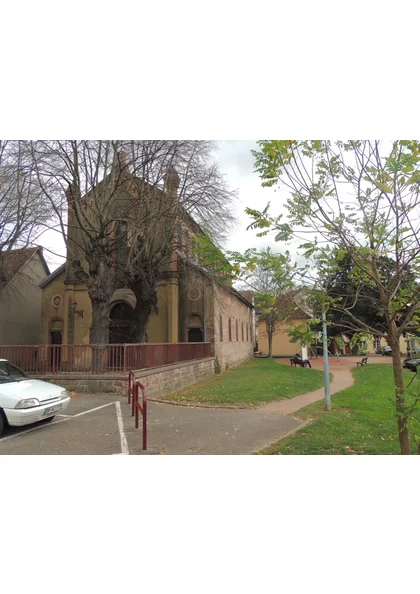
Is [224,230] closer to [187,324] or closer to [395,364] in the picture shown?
[187,324]

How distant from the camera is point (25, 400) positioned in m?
6.28

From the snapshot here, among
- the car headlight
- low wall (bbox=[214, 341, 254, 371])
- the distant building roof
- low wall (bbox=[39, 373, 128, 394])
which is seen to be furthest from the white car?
the distant building roof

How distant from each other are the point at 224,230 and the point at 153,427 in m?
8.77

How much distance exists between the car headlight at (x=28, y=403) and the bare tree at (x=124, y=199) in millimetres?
6267

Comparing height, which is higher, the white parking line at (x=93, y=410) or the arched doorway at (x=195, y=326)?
the arched doorway at (x=195, y=326)

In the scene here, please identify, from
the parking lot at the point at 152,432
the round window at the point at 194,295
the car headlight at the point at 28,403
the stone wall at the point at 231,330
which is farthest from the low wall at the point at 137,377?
the round window at the point at 194,295

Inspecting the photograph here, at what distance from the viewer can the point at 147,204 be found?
13086 millimetres

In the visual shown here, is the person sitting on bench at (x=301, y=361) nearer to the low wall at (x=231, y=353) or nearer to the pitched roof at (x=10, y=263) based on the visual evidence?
the low wall at (x=231, y=353)

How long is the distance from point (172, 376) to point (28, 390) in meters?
6.93

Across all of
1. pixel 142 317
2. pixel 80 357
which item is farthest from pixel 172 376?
pixel 142 317

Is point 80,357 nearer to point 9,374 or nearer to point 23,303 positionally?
point 9,374

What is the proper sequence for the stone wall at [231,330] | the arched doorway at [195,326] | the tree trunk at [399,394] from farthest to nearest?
the stone wall at [231,330], the arched doorway at [195,326], the tree trunk at [399,394]

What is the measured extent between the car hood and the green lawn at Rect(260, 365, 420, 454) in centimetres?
415

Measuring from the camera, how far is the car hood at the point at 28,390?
627cm
